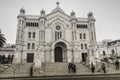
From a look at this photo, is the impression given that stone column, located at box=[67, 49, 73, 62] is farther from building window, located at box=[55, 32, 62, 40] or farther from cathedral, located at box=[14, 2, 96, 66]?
building window, located at box=[55, 32, 62, 40]

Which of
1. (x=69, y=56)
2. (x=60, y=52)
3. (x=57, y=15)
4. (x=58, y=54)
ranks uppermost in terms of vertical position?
(x=57, y=15)

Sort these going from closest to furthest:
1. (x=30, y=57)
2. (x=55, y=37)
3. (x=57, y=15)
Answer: (x=30, y=57) < (x=55, y=37) < (x=57, y=15)

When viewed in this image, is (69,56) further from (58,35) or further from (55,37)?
(58,35)

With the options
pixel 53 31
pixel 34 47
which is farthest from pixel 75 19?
pixel 34 47

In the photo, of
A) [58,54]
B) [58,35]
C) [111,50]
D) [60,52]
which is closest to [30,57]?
[58,54]

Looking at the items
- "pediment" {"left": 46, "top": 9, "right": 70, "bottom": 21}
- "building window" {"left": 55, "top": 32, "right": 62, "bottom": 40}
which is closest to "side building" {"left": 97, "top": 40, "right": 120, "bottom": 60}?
"building window" {"left": 55, "top": 32, "right": 62, "bottom": 40}

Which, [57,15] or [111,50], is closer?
[57,15]

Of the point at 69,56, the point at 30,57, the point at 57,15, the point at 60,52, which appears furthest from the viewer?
the point at 57,15

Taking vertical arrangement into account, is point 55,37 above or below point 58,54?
above

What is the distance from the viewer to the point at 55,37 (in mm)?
37875

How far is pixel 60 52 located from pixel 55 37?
5.07 metres

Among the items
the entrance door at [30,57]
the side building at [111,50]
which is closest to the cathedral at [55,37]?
the entrance door at [30,57]

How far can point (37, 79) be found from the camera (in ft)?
42.7

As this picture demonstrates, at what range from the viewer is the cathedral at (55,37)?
3500 cm
